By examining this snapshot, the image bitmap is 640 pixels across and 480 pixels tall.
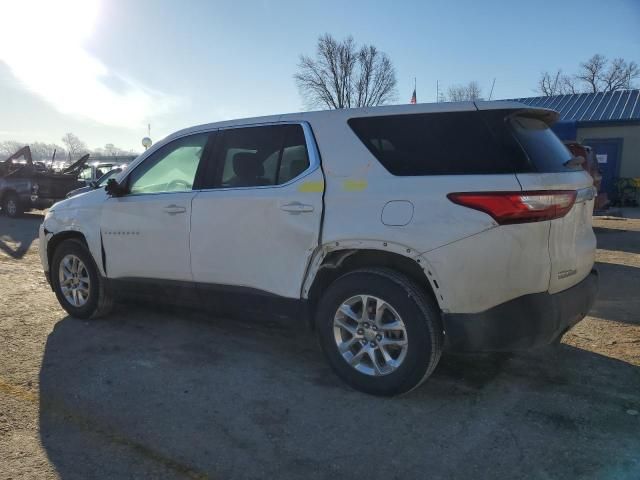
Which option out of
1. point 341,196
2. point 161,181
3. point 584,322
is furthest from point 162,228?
point 584,322

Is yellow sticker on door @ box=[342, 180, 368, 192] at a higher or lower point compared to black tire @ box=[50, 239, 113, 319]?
higher

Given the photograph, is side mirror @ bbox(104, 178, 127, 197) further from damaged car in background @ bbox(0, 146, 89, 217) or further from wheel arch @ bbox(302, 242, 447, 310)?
damaged car in background @ bbox(0, 146, 89, 217)

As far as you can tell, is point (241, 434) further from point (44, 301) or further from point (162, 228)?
point (44, 301)

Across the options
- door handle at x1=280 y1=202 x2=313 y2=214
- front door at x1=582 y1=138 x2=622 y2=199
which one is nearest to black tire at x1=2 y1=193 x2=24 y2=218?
door handle at x1=280 y1=202 x2=313 y2=214

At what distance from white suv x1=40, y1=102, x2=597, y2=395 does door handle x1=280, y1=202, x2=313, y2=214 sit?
0.6 inches

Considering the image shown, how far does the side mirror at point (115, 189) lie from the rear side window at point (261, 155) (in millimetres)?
1064

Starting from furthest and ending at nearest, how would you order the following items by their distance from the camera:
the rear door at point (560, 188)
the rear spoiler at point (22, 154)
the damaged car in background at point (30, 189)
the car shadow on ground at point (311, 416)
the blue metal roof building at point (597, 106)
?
the blue metal roof building at point (597, 106) < the rear spoiler at point (22, 154) < the damaged car in background at point (30, 189) < the rear door at point (560, 188) < the car shadow on ground at point (311, 416)

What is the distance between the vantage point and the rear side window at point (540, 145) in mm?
2934

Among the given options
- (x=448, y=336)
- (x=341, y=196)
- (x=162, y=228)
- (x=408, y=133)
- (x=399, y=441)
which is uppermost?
(x=408, y=133)

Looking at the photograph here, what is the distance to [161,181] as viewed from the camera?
4.41 metres

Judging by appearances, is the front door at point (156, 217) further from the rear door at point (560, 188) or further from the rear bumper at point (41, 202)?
the rear bumper at point (41, 202)

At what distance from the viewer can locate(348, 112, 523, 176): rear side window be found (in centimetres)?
294

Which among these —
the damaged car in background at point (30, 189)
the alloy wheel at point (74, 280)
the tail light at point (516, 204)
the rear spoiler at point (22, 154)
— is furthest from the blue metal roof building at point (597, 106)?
the rear spoiler at point (22, 154)

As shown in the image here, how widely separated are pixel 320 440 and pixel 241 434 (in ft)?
1.50
